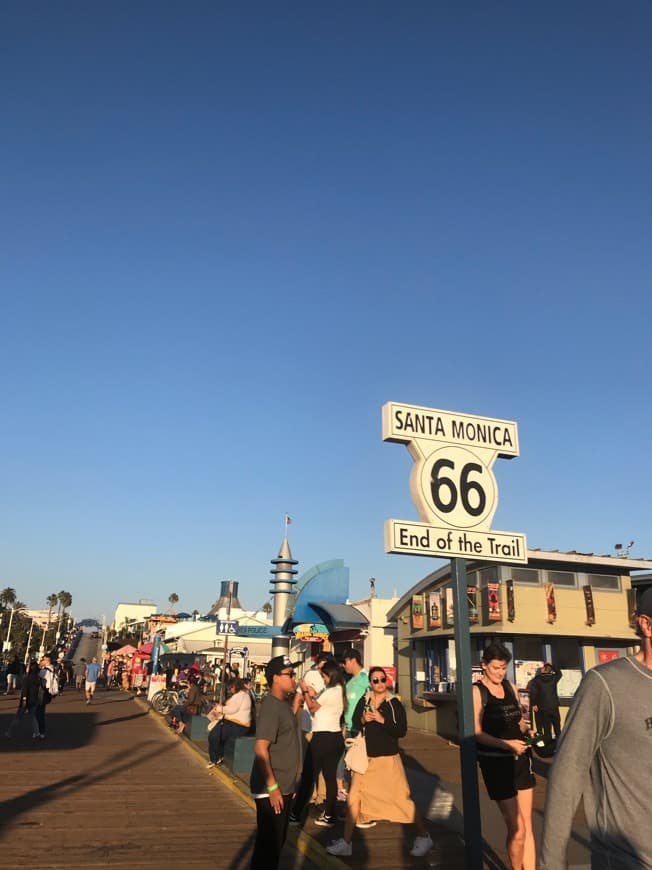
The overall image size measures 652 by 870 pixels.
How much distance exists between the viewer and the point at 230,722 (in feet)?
38.3

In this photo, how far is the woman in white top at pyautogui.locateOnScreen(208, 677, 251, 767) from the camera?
11625mm

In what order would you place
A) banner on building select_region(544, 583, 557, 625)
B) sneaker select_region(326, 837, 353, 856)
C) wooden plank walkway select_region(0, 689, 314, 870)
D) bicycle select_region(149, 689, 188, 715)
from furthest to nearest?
bicycle select_region(149, 689, 188, 715) → banner on building select_region(544, 583, 557, 625) → wooden plank walkway select_region(0, 689, 314, 870) → sneaker select_region(326, 837, 353, 856)

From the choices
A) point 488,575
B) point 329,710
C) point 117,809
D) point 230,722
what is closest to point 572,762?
point 329,710

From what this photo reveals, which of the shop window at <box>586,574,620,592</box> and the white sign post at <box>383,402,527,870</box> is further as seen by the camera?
the shop window at <box>586,574,620,592</box>

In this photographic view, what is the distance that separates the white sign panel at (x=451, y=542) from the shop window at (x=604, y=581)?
556 inches

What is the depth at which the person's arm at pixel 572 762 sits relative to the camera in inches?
88.4

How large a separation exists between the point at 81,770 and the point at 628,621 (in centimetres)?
1439

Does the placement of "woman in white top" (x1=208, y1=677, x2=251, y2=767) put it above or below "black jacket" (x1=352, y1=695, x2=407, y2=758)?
below

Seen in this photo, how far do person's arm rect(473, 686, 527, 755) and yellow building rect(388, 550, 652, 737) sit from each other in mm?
11604

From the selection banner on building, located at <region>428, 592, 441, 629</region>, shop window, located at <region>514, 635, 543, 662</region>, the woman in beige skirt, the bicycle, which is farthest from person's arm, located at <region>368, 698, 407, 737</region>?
the bicycle

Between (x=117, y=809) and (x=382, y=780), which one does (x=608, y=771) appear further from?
(x=117, y=809)

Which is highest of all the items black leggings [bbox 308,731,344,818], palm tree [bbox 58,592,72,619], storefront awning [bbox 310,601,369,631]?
palm tree [bbox 58,592,72,619]

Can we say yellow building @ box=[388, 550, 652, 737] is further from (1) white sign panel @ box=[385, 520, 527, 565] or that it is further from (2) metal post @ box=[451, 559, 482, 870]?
(2) metal post @ box=[451, 559, 482, 870]

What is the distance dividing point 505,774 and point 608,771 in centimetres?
368
